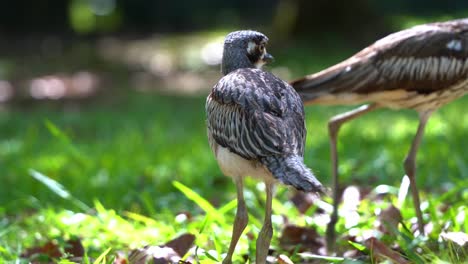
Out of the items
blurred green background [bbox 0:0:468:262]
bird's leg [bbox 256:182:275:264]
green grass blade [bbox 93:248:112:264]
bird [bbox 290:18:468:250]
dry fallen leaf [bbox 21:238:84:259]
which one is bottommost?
blurred green background [bbox 0:0:468:262]

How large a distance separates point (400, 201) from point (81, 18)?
22068 mm

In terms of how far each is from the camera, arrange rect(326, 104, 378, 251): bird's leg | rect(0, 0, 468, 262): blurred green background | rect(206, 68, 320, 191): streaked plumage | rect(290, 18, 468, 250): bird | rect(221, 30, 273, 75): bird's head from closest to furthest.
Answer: rect(206, 68, 320, 191): streaked plumage, rect(221, 30, 273, 75): bird's head, rect(326, 104, 378, 251): bird's leg, rect(290, 18, 468, 250): bird, rect(0, 0, 468, 262): blurred green background

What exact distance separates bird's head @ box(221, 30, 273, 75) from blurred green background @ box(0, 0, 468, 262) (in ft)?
4.46

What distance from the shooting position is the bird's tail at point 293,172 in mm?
2910

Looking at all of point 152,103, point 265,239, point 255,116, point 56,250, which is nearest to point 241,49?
point 255,116

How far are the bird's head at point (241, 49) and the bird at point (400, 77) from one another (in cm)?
71

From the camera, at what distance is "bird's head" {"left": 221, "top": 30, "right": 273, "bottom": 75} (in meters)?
3.90

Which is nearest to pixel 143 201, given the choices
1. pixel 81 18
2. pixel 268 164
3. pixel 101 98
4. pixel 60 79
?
pixel 268 164

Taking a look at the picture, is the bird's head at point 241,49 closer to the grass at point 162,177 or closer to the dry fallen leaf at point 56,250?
the grass at point 162,177

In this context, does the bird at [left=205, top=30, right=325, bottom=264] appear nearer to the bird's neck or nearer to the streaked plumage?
the streaked plumage

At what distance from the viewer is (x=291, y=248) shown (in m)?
4.09

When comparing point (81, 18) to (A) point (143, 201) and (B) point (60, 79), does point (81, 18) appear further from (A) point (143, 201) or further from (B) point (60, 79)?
(A) point (143, 201)

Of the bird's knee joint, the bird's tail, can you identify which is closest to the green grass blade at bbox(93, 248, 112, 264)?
the bird's tail

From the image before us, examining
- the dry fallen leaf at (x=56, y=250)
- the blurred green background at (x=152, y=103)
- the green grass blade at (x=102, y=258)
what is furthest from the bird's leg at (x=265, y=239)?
the blurred green background at (x=152, y=103)
